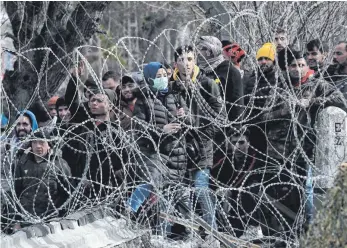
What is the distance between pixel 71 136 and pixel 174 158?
84 cm

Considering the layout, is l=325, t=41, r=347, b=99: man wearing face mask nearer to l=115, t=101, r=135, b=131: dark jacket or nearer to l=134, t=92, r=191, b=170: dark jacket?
l=134, t=92, r=191, b=170: dark jacket

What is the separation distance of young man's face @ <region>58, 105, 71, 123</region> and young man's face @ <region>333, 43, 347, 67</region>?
2.19 m

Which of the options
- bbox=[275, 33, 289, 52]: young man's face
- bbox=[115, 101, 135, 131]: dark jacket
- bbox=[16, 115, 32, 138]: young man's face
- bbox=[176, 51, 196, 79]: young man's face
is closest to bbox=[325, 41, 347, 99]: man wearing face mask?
bbox=[275, 33, 289, 52]: young man's face

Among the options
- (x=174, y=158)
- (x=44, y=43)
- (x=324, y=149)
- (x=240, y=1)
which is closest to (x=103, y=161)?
(x=174, y=158)

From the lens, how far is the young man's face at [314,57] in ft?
33.0

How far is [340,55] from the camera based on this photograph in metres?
9.48

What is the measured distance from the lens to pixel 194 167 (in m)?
9.69

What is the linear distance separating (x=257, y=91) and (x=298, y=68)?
0.35 meters

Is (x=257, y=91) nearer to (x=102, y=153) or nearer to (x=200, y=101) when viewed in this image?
(x=200, y=101)

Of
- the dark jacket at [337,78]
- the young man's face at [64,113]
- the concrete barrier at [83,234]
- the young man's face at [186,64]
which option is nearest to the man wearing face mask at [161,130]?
the young man's face at [186,64]

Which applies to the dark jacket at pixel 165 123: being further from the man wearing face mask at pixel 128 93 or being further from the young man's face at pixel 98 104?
the man wearing face mask at pixel 128 93

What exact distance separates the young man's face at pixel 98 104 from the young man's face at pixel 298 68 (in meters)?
1.40

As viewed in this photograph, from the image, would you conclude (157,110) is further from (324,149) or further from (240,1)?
(240,1)

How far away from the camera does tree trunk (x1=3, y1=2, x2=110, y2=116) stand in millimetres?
12406
